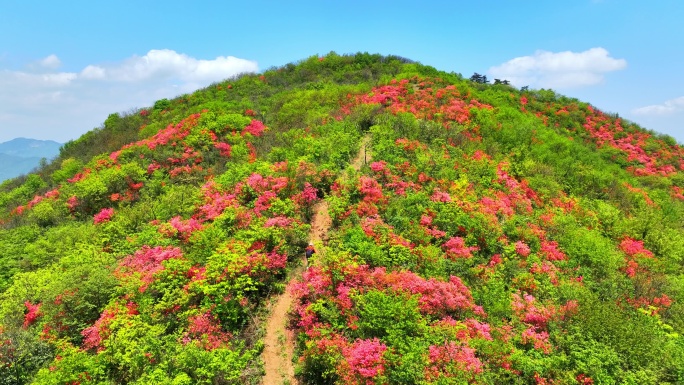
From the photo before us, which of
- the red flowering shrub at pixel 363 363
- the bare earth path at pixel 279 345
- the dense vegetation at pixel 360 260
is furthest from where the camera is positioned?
the bare earth path at pixel 279 345

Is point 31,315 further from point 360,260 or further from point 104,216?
point 360,260

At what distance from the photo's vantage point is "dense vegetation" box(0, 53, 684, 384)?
490 inches

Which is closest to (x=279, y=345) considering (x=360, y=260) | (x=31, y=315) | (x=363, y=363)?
(x=363, y=363)

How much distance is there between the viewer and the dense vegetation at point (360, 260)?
1245 cm

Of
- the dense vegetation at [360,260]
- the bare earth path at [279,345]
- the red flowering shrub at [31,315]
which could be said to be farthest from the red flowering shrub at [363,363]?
the red flowering shrub at [31,315]

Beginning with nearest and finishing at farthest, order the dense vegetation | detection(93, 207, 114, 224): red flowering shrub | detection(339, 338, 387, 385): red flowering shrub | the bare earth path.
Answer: detection(339, 338, 387, 385): red flowering shrub, the dense vegetation, the bare earth path, detection(93, 207, 114, 224): red flowering shrub

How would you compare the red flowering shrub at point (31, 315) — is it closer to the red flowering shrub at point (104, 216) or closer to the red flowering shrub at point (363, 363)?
the red flowering shrub at point (104, 216)

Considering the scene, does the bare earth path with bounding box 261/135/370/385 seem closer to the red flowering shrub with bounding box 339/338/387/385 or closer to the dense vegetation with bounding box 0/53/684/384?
the dense vegetation with bounding box 0/53/684/384

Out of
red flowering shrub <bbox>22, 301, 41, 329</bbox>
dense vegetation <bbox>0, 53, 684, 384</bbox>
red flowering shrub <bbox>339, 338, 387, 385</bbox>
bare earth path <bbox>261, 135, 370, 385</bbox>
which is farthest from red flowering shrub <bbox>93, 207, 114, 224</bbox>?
red flowering shrub <bbox>339, 338, 387, 385</bbox>

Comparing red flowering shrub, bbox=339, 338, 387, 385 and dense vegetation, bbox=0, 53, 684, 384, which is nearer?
red flowering shrub, bbox=339, 338, 387, 385

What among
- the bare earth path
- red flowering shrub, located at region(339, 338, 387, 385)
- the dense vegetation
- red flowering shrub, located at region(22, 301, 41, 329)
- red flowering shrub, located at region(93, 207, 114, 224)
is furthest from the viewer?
red flowering shrub, located at region(93, 207, 114, 224)

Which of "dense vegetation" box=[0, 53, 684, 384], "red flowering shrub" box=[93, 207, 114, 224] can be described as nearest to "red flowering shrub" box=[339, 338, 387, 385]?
"dense vegetation" box=[0, 53, 684, 384]

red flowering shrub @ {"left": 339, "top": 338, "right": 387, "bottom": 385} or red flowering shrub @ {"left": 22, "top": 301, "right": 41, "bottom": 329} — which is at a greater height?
red flowering shrub @ {"left": 339, "top": 338, "right": 387, "bottom": 385}

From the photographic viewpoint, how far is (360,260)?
15.3 meters
